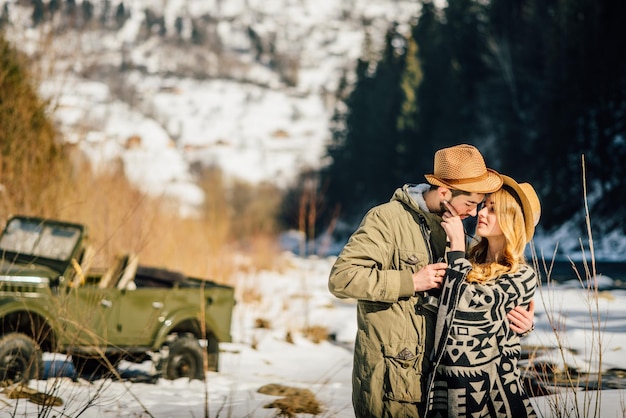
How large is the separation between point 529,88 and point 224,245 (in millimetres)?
23899

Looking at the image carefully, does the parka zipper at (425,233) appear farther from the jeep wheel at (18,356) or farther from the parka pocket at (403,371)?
the jeep wheel at (18,356)

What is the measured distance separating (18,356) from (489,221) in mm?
4980

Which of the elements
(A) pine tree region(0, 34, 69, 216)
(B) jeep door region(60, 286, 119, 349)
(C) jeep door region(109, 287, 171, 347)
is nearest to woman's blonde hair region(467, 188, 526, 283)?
(B) jeep door region(60, 286, 119, 349)

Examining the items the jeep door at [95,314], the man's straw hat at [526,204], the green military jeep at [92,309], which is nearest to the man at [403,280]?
the man's straw hat at [526,204]

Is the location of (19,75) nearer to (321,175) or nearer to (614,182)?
(614,182)

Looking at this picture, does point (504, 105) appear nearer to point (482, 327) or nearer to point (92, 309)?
point (92, 309)

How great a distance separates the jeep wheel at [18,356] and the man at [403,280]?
4368 millimetres

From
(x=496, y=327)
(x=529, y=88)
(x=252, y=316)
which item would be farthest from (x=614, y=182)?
(x=496, y=327)

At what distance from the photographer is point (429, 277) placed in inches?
160

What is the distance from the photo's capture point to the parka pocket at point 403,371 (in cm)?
406

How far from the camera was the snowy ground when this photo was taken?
6.53m

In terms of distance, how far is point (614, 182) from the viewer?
104 ft

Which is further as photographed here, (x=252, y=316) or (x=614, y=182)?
(x=614, y=182)

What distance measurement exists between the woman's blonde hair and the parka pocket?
1.63 feet
